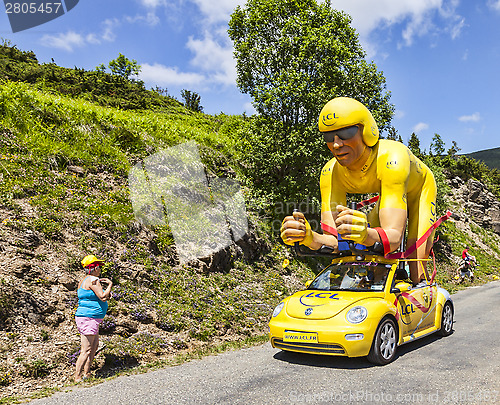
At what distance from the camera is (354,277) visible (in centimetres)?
679

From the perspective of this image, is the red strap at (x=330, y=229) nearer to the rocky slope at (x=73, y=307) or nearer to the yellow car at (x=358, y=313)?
the yellow car at (x=358, y=313)

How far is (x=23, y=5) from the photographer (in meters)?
9.12

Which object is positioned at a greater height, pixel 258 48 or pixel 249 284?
pixel 258 48

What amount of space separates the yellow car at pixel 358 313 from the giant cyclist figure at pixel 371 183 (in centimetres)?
56

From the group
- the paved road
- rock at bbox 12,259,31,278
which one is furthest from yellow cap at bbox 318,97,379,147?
rock at bbox 12,259,31,278

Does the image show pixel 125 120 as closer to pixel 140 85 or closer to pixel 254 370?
pixel 254 370

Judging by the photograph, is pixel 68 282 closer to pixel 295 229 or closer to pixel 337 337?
pixel 295 229

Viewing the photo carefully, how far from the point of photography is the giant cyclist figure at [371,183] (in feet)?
22.1

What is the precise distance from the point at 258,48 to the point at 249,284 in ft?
31.6

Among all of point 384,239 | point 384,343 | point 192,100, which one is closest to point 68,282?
point 384,343

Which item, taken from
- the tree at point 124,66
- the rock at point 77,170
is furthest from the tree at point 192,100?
the rock at point 77,170

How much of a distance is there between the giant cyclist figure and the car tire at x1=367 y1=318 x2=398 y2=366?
1233mm

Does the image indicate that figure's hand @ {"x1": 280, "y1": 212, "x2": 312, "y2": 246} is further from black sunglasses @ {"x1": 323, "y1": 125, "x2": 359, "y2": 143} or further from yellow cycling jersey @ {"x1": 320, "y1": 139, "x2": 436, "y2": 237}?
black sunglasses @ {"x1": 323, "y1": 125, "x2": 359, "y2": 143}

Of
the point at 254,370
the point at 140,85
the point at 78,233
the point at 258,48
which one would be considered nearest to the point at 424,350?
the point at 254,370
